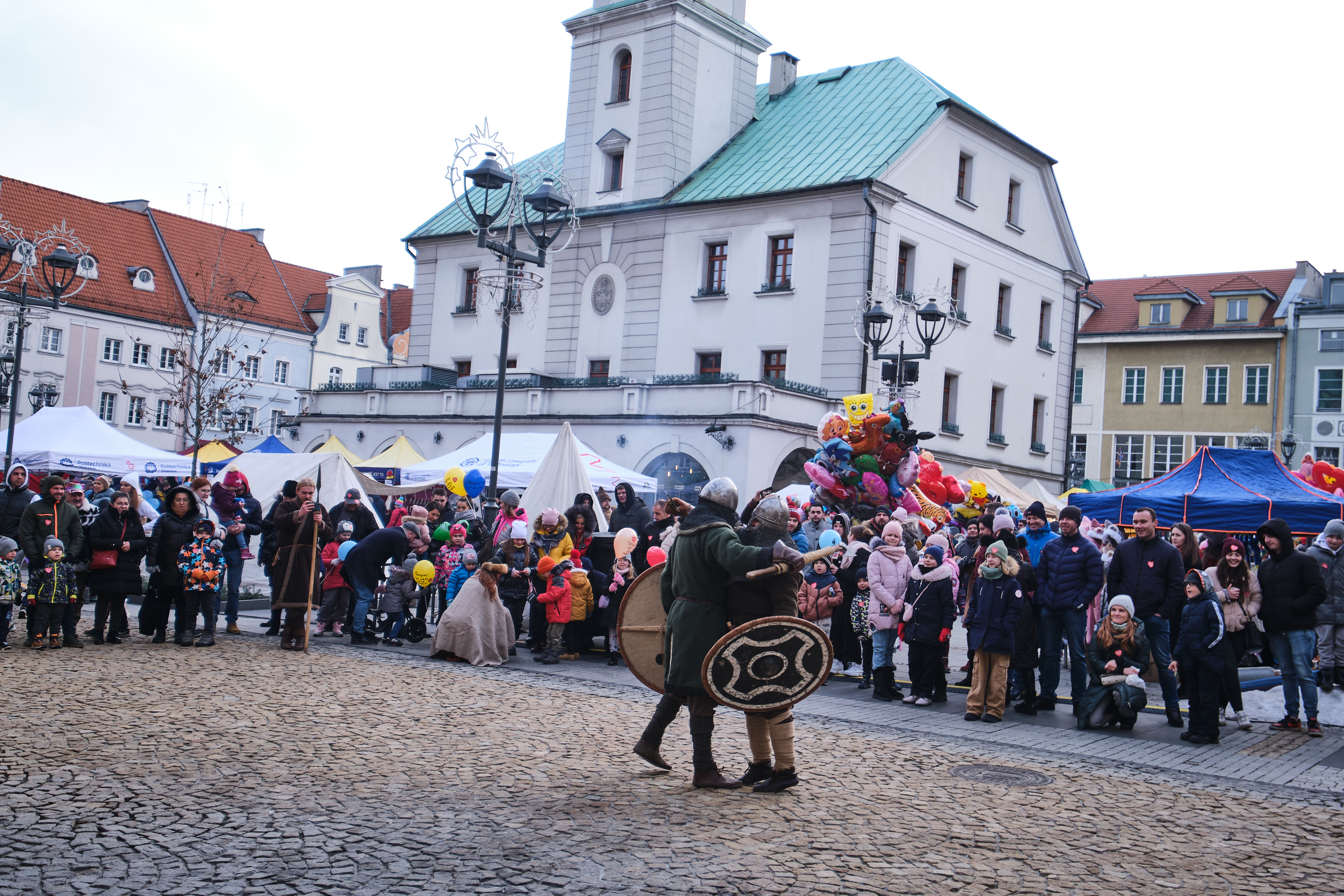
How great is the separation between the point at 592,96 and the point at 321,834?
33079mm

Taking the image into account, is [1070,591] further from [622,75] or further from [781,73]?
[781,73]

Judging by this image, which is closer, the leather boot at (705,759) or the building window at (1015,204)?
the leather boot at (705,759)

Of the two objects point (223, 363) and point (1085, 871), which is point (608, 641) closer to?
point (1085, 871)

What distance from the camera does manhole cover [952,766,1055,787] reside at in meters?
8.10

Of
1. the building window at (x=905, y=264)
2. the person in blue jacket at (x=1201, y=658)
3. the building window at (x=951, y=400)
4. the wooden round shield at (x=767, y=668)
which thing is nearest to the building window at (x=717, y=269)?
the building window at (x=905, y=264)

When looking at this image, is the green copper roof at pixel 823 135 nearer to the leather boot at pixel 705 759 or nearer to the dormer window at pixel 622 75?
the dormer window at pixel 622 75

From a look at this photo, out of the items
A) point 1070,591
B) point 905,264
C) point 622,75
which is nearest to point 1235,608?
point 1070,591

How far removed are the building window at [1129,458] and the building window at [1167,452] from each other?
577mm

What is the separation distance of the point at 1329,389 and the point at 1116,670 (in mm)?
47630

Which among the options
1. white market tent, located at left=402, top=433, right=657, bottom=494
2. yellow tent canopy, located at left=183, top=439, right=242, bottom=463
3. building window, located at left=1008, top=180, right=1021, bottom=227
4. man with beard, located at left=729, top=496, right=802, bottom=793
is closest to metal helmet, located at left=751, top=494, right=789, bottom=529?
man with beard, located at left=729, top=496, right=802, bottom=793

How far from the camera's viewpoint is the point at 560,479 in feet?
61.8

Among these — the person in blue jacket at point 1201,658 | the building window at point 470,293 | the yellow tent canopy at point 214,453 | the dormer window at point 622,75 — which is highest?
the dormer window at point 622,75

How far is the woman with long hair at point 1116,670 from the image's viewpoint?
10.5 meters

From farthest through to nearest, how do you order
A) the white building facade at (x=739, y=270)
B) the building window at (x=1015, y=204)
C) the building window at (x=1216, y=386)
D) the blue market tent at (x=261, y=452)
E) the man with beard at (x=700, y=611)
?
the building window at (x=1216, y=386) → the building window at (x=1015, y=204) → the white building facade at (x=739, y=270) → the blue market tent at (x=261, y=452) → the man with beard at (x=700, y=611)
